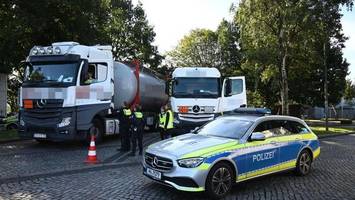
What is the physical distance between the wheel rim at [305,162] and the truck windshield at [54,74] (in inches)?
338

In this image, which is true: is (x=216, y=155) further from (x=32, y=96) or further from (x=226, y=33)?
(x=226, y=33)

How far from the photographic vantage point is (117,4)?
2031 inches

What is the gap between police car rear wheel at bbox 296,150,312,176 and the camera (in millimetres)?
10797

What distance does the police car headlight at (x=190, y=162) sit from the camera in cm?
812

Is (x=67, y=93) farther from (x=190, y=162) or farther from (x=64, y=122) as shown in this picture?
(x=190, y=162)

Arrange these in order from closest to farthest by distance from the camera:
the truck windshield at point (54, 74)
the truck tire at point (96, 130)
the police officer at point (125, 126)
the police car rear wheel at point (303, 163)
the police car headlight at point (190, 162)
A: the police car headlight at point (190, 162)
the police car rear wheel at point (303, 163)
the police officer at point (125, 126)
the truck windshield at point (54, 74)
the truck tire at point (96, 130)

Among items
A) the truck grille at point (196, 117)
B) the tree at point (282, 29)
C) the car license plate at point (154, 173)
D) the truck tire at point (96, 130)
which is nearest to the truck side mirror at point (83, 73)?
the truck tire at point (96, 130)

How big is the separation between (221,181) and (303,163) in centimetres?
339

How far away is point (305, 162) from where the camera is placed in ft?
36.2

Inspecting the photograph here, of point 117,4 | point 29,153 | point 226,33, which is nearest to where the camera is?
point 29,153

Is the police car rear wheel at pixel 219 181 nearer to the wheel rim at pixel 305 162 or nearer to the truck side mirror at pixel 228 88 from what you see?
the wheel rim at pixel 305 162

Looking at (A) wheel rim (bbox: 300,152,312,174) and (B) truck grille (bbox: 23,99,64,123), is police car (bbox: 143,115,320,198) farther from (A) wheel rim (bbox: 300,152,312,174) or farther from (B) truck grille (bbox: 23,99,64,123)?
(B) truck grille (bbox: 23,99,64,123)

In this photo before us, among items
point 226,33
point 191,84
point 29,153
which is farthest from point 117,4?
point 29,153

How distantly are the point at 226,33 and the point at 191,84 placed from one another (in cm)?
5567
